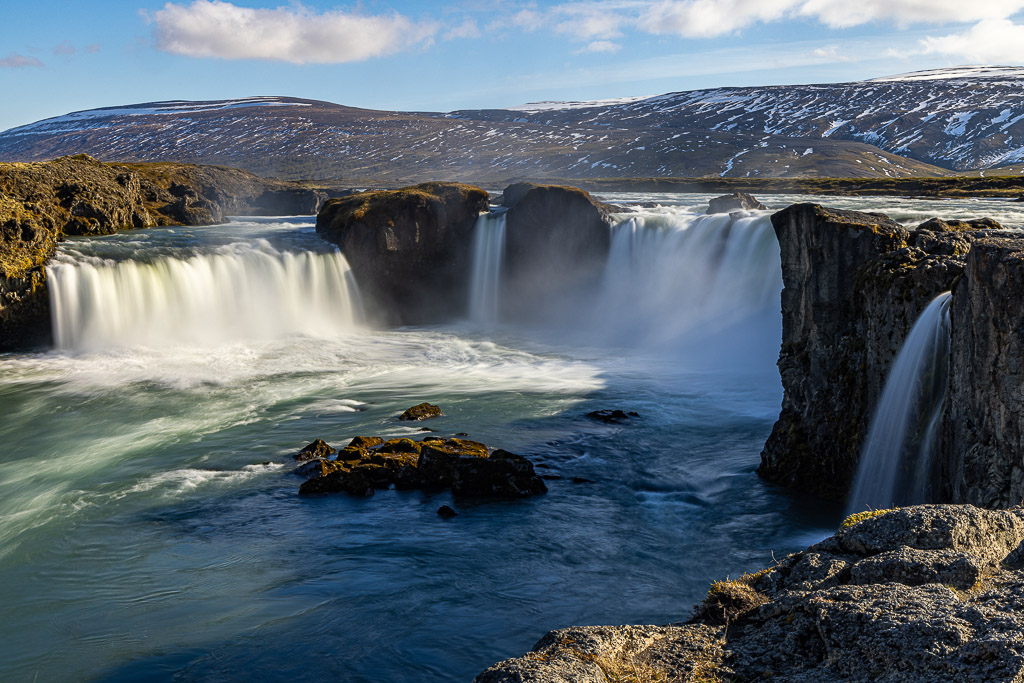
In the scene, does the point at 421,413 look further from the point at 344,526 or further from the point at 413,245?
the point at 413,245

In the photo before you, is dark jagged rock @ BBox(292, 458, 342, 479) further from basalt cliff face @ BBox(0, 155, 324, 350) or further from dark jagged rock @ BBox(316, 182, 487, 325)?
dark jagged rock @ BBox(316, 182, 487, 325)

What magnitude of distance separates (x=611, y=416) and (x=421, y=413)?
228 inches

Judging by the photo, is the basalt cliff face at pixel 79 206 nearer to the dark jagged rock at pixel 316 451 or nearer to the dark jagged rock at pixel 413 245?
the dark jagged rock at pixel 413 245

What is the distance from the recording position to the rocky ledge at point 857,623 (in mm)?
4883

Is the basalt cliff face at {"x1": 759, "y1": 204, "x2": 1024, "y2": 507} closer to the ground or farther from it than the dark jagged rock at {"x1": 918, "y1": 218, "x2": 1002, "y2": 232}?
closer to the ground

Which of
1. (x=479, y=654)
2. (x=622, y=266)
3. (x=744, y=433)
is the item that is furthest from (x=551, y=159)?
(x=479, y=654)

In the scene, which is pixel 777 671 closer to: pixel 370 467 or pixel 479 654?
pixel 479 654

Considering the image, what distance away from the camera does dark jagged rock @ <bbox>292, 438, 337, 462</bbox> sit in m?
19.4

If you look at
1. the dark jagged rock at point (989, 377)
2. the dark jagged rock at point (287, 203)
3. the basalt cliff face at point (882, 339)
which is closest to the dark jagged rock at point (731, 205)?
the basalt cliff face at point (882, 339)

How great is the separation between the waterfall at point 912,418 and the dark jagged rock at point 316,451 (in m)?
12.4

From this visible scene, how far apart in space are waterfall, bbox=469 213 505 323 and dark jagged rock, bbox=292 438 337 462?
23.8 meters

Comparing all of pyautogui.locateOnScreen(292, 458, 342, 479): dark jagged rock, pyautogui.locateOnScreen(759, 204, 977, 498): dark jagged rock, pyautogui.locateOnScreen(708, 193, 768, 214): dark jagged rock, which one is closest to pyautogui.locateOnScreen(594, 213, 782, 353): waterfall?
pyautogui.locateOnScreen(708, 193, 768, 214): dark jagged rock

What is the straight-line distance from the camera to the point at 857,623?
213 inches

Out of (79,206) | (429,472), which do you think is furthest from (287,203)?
(429,472)
